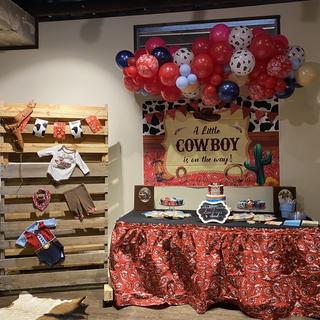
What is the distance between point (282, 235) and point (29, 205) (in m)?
2.31

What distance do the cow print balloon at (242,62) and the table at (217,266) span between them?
1255mm

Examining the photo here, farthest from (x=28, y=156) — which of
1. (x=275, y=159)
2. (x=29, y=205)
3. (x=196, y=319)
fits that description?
(x=275, y=159)

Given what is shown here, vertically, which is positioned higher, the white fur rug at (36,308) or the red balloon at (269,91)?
the red balloon at (269,91)

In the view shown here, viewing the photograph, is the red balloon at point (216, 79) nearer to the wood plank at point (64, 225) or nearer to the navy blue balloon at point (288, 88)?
the navy blue balloon at point (288, 88)

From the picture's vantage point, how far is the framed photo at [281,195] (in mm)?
3399

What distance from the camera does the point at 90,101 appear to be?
12.9 feet

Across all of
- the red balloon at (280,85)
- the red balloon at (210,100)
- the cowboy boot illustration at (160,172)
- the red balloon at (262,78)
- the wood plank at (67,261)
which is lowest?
the wood plank at (67,261)

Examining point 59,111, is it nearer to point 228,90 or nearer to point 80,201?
point 80,201

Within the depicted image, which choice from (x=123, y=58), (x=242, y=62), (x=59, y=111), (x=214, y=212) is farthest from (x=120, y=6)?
(x=214, y=212)

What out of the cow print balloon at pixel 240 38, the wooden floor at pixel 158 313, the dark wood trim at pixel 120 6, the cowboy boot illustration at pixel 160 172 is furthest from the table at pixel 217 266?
the dark wood trim at pixel 120 6

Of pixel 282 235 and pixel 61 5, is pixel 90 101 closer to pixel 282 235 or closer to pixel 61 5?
pixel 61 5

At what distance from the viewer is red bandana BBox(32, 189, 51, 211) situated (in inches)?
142

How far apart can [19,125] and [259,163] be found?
2.27m

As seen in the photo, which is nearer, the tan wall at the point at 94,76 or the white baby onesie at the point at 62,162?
the white baby onesie at the point at 62,162
